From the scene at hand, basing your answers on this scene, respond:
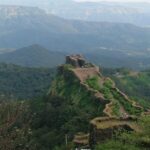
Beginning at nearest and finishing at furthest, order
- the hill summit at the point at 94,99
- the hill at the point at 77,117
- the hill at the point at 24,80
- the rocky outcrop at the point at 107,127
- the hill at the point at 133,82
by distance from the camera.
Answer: the hill at the point at 77,117 < the rocky outcrop at the point at 107,127 < the hill summit at the point at 94,99 < the hill at the point at 133,82 < the hill at the point at 24,80

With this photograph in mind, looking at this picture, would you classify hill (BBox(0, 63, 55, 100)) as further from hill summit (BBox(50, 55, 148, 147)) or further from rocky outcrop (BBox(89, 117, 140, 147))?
rocky outcrop (BBox(89, 117, 140, 147))

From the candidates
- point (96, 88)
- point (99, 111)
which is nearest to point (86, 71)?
point (96, 88)

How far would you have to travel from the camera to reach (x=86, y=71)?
6669cm

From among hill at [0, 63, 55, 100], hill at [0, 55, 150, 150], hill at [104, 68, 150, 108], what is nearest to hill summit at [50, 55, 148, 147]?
hill at [0, 55, 150, 150]

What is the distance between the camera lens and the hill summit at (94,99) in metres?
25.9

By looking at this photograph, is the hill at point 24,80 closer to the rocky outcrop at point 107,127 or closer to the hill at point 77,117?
the hill at point 77,117

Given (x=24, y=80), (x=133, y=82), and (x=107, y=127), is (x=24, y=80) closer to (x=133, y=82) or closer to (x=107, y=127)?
(x=133, y=82)

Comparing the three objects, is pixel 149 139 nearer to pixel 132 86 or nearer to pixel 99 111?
pixel 99 111

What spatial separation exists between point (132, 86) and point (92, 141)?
9060cm

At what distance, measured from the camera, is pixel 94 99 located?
52.4 metres

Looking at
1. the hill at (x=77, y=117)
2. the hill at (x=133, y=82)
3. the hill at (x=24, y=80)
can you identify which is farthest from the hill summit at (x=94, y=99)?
the hill at (x=24, y=80)

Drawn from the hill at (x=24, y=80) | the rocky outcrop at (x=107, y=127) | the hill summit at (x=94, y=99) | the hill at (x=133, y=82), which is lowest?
the hill at (x=24, y=80)

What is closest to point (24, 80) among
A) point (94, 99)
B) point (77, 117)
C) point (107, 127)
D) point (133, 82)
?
→ point (133, 82)

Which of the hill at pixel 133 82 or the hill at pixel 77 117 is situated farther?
the hill at pixel 133 82
